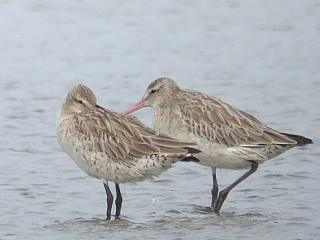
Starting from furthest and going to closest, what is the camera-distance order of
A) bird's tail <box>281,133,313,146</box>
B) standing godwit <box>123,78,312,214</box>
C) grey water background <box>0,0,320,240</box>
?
standing godwit <box>123,78,312,214</box> → bird's tail <box>281,133,313,146</box> → grey water background <box>0,0,320,240</box>

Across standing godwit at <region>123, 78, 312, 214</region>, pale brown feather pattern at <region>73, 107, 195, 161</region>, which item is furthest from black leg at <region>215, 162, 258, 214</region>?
pale brown feather pattern at <region>73, 107, 195, 161</region>

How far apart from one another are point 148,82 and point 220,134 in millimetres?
3955

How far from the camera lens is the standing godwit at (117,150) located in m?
10.0

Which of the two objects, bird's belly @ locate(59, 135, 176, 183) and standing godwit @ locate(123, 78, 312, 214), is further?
standing godwit @ locate(123, 78, 312, 214)

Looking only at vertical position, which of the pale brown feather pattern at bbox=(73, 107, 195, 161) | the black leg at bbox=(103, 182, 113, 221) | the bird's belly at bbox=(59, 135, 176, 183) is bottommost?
the black leg at bbox=(103, 182, 113, 221)

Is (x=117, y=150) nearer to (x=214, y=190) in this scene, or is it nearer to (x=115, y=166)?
(x=115, y=166)

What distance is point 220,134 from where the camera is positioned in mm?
10547

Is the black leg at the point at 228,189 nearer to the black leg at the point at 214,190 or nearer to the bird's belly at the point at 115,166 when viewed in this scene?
the black leg at the point at 214,190

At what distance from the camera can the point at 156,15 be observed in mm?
17000

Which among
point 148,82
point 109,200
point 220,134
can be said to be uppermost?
point 148,82

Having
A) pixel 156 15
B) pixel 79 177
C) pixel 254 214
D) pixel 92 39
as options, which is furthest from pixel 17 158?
pixel 156 15

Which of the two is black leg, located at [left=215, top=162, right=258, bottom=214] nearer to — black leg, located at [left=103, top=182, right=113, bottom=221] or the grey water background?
the grey water background

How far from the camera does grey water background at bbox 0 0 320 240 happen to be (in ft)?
32.7

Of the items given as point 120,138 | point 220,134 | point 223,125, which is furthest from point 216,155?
point 120,138
